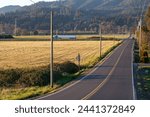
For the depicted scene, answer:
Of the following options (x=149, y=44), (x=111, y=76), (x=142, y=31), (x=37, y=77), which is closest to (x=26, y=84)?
(x=37, y=77)

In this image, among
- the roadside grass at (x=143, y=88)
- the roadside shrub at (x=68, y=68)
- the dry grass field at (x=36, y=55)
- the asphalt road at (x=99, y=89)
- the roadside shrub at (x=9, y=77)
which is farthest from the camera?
the dry grass field at (x=36, y=55)

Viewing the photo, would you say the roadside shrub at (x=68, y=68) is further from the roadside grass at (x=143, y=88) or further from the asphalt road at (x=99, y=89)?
the roadside grass at (x=143, y=88)

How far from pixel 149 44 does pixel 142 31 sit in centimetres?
1321

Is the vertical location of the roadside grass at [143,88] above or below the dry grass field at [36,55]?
above

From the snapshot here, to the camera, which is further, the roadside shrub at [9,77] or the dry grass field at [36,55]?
the dry grass field at [36,55]

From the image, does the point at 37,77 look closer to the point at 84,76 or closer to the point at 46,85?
the point at 46,85

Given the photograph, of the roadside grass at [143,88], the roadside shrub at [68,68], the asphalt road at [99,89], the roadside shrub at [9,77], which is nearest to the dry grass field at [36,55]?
the roadside shrub at [68,68]

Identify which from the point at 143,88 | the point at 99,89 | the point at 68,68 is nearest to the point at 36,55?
the point at 68,68

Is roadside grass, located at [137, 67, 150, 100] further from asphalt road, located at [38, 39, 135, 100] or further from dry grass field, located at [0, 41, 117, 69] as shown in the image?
dry grass field, located at [0, 41, 117, 69]

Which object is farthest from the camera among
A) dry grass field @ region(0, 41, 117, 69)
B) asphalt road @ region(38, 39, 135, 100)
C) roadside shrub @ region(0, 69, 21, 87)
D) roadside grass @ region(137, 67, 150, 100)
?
dry grass field @ region(0, 41, 117, 69)

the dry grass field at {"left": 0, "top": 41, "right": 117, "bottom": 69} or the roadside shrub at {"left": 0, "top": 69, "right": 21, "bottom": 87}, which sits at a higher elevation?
the roadside shrub at {"left": 0, "top": 69, "right": 21, "bottom": 87}

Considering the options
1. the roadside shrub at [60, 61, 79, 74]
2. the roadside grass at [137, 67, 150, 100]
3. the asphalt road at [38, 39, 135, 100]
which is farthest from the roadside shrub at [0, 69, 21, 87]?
the roadside grass at [137, 67, 150, 100]

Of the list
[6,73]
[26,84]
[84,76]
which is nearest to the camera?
[26,84]

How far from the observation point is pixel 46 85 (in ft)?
115
